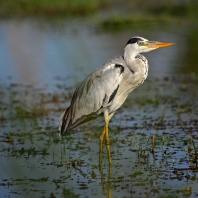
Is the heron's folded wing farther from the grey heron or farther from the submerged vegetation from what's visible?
the submerged vegetation

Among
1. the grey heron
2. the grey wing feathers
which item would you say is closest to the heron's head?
the grey heron

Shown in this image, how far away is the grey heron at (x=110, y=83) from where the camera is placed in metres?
6.93

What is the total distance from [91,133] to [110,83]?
119 centimetres

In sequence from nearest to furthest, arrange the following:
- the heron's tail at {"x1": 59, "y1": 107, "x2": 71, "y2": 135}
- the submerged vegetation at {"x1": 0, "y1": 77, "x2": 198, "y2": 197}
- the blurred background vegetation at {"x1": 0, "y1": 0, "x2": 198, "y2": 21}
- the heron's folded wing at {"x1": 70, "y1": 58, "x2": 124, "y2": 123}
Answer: the submerged vegetation at {"x1": 0, "y1": 77, "x2": 198, "y2": 197}, the heron's folded wing at {"x1": 70, "y1": 58, "x2": 124, "y2": 123}, the heron's tail at {"x1": 59, "y1": 107, "x2": 71, "y2": 135}, the blurred background vegetation at {"x1": 0, "y1": 0, "x2": 198, "y2": 21}

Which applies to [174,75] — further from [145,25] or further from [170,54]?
[145,25]

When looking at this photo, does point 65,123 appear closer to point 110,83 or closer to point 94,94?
point 94,94

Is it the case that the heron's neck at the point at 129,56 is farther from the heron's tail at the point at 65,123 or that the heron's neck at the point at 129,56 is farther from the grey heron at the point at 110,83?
the heron's tail at the point at 65,123

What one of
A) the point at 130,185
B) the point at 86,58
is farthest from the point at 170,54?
the point at 130,185

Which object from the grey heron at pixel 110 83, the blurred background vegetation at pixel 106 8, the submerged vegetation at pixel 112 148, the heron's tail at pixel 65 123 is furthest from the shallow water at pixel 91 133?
the blurred background vegetation at pixel 106 8

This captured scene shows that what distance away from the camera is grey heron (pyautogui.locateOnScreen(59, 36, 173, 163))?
22.7 feet

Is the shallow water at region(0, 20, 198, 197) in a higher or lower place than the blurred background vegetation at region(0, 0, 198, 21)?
lower

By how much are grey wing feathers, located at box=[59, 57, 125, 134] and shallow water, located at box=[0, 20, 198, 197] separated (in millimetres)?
332

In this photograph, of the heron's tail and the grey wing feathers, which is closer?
the grey wing feathers

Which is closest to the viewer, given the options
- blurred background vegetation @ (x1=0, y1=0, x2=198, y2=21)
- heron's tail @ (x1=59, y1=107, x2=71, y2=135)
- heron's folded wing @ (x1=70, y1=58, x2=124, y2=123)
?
heron's folded wing @ (x1=70, y1=58, x2=124, y2=123)
